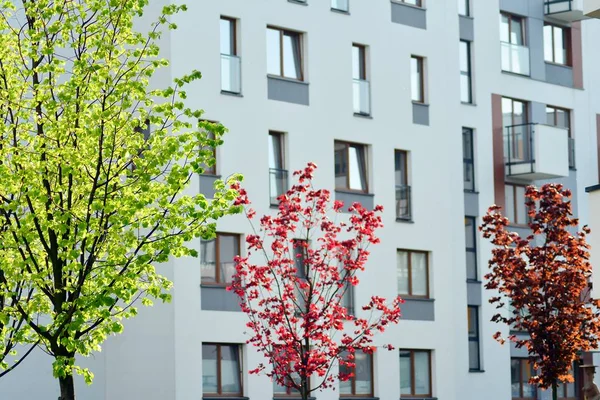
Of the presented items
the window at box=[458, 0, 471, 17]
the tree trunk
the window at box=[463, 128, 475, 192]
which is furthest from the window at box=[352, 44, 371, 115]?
the tree trunk

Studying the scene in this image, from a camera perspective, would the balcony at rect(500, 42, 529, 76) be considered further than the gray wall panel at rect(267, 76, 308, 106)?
Yes

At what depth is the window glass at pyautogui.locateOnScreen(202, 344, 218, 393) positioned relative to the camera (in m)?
37.9

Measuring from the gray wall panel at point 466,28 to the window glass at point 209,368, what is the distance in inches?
549

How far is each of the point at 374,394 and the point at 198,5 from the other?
1157 cm

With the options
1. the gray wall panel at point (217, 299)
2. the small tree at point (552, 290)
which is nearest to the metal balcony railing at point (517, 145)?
the small tree at point (552, 290)

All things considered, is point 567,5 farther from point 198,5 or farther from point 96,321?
point 96,321

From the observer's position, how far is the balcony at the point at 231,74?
127ft

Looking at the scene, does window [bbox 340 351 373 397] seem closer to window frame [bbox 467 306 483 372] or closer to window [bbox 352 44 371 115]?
window frame [bbox 467 306 483 372]

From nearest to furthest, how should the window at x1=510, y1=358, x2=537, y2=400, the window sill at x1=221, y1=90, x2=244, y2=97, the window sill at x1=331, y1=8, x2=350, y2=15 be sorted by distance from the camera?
the window sill at x1=221, y1=90, x2=244, y2=97 → the window sill at x1=331, y1=8, x2=350, y2=15 → the window at x1=510, y1=358, x2=537, y2=400

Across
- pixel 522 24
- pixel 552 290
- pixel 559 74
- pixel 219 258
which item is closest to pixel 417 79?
pixel 522 24

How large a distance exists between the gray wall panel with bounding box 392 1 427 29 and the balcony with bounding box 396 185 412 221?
4.65 meters

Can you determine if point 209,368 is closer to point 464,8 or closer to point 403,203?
point 403,203

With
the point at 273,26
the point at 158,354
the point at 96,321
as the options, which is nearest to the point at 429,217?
the point at 273,26

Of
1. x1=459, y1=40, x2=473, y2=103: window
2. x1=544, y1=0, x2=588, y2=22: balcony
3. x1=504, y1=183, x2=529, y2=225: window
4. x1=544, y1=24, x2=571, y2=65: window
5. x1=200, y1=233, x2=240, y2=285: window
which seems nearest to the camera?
x1=200, y1=233, x2=240, y2=285: window
